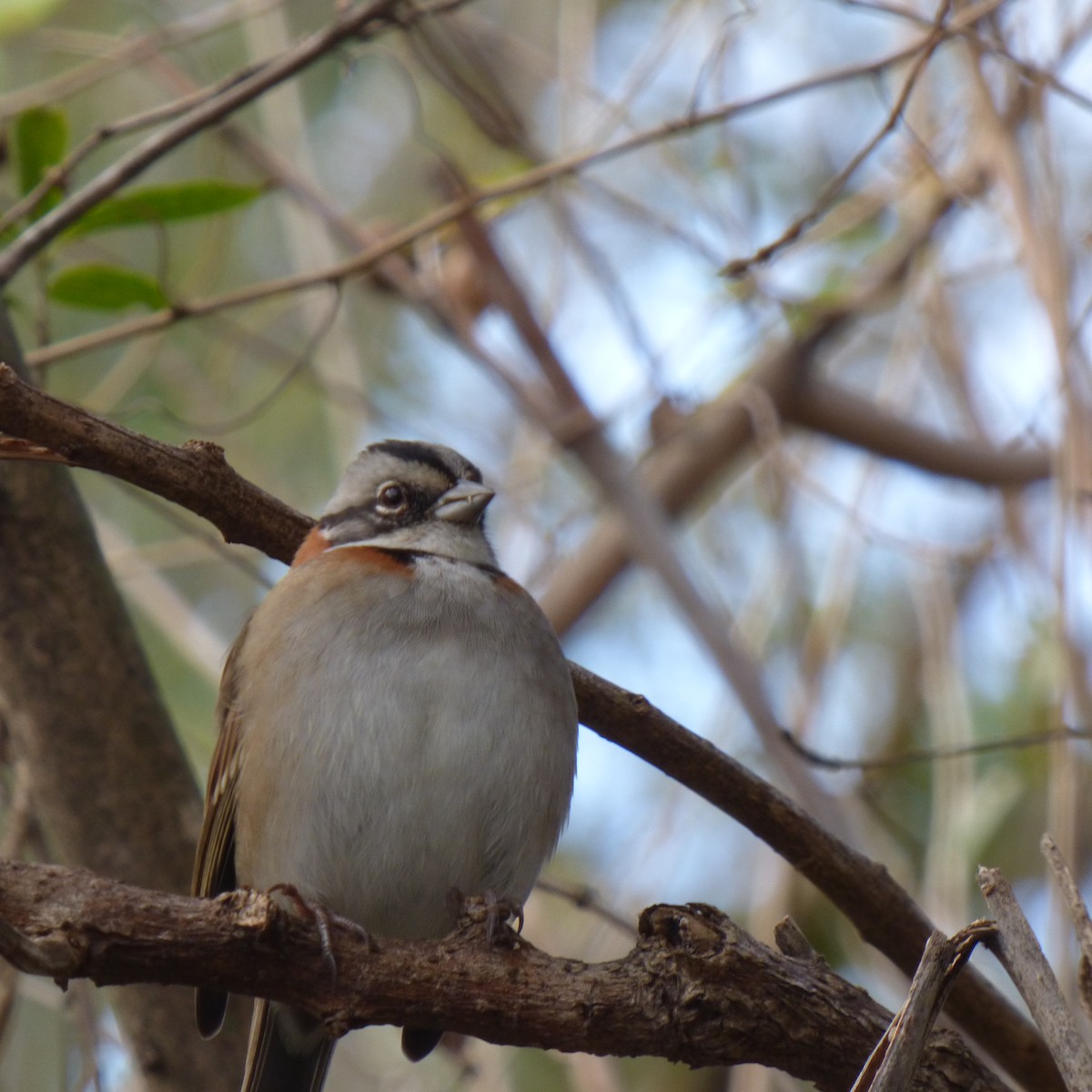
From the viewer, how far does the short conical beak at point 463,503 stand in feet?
15.3

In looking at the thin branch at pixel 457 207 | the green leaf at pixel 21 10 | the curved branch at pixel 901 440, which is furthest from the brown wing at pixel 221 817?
the curved branch at pixel 901 440

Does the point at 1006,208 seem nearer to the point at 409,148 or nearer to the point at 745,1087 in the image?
the point at 745,1087

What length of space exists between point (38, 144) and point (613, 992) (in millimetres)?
3181

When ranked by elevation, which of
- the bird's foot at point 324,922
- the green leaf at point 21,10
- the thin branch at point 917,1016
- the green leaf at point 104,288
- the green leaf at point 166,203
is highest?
the green leaf at point 21,10

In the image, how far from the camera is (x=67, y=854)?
448cm

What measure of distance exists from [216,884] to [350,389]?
253cm

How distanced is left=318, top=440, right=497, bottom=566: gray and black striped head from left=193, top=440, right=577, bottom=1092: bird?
0.67ft

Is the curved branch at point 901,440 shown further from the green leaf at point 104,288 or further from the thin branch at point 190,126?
the green leaf at point 104,288

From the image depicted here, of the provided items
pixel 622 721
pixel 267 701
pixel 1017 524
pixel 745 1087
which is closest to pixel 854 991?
pixel 622 721

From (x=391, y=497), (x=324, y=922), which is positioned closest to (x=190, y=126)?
(x=391, y=497)

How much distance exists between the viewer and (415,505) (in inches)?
186

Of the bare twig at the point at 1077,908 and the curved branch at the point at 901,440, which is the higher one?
the curved branch at the point at 901,440

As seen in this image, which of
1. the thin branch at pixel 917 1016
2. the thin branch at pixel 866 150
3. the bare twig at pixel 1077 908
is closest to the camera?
the thin branch at pixel 917 1016

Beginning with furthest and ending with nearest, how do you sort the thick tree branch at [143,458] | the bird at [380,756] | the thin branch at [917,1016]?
the bird at [380,756] < the thick tree branch at [143,458] < the thin branch at [917,1016]
